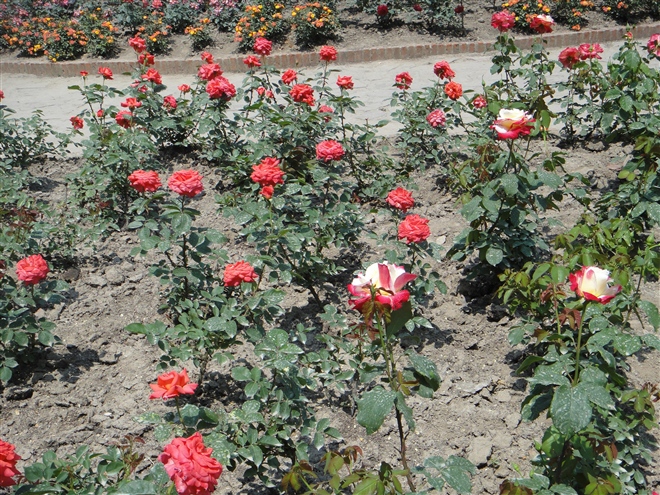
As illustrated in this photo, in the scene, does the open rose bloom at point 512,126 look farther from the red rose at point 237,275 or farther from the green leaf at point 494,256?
the red rose at point 237,275

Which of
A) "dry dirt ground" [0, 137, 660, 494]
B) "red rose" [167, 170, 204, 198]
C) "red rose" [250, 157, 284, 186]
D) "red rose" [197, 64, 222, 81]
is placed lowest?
"dry dirt ground" [0, 137, 660, 494]

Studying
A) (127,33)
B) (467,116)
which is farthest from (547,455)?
(127,33)

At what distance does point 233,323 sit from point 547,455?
3.54 ft

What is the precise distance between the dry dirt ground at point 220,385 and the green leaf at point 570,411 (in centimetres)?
66

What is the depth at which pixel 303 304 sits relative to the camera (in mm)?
3109

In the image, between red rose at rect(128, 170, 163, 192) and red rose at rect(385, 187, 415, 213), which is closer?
red rose at rect(128, 170, 163, 192)

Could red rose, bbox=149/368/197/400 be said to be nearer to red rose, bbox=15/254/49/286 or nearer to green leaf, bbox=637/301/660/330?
red rose, bbox=15/254/49/286

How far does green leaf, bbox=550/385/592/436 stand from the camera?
153 cm

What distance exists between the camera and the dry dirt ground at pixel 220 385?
7.73 feet

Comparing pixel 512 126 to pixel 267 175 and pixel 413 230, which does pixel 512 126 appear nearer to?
pixel 413 230

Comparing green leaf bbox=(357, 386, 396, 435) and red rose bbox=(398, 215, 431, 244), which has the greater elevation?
green leaf bbox=(357, 386, 396, 435)

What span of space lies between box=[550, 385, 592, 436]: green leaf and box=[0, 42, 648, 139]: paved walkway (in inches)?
172

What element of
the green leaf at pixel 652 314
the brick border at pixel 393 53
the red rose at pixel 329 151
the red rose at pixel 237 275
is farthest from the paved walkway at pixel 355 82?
the green leaf at pixel 652 314

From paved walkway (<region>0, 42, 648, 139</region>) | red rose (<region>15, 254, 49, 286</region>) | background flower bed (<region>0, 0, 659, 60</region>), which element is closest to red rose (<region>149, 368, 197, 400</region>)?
red rose (<region>15, 254, 49, 286</region>)
